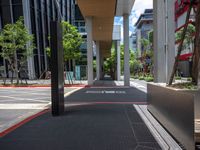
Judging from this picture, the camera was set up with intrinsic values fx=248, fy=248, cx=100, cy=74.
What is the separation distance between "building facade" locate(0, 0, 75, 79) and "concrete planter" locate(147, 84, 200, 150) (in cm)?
2287

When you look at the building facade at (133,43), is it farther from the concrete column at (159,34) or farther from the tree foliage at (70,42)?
the concrete column at (159,34)

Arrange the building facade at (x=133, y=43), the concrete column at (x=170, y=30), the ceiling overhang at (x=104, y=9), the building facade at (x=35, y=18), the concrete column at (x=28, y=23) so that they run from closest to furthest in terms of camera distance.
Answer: the concrete column at (x=170, y=30), the ceiling overhang at (x=104, y=9), the concrete column at (x=28, y=23), the building facade at (x=35, y=18), the building facade at (x=133, y=43)

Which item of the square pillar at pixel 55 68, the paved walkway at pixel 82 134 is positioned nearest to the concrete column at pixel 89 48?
the square pillar at pixel 55 68

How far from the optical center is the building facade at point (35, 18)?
101 feet

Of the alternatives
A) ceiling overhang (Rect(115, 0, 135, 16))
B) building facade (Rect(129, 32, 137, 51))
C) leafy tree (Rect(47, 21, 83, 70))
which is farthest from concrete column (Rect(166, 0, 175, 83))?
building facade (Rect(129, 32, 137, 51))

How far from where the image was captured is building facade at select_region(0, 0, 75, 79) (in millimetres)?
30750

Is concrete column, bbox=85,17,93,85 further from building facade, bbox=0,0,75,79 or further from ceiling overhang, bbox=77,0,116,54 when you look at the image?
building facade, bbox=0,0,75,79

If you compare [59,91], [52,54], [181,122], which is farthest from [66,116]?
[181,122]

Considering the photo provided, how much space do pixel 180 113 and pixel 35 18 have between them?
101 ft

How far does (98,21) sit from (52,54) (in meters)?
17.1

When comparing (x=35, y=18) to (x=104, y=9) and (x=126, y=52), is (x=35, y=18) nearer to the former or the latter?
(x=104, y=9)

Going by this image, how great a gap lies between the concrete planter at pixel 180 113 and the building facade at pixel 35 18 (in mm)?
22870

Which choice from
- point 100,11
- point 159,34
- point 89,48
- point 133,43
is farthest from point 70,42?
point 133,43

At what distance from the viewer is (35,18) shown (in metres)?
32.6
